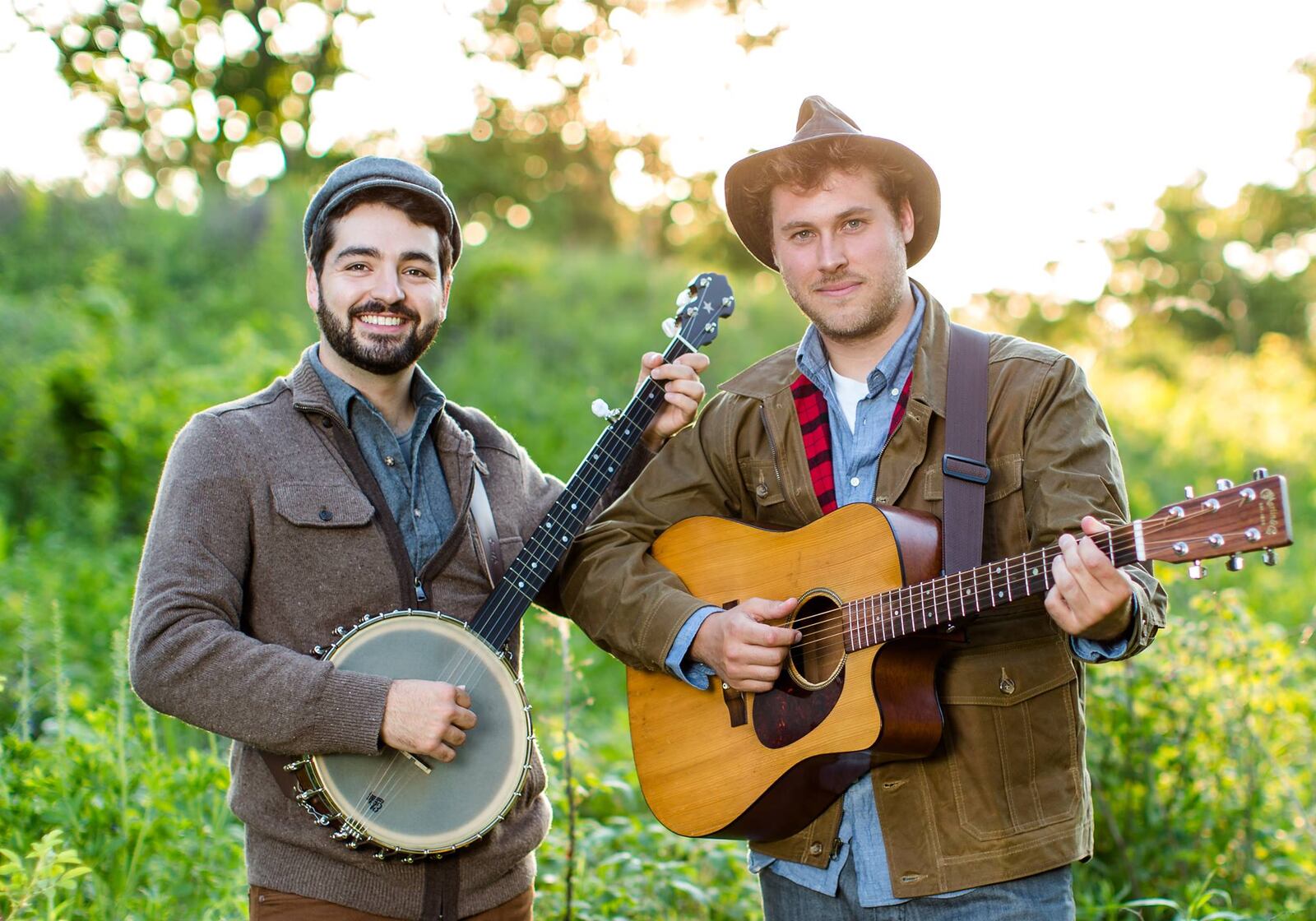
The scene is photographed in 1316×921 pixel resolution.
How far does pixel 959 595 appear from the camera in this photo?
2.50 metres

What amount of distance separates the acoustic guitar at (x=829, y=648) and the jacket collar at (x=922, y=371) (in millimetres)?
333

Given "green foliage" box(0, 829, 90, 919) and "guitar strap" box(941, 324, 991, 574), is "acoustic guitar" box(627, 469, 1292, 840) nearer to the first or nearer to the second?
"guitar strap" box(941, 324, 991, 574)

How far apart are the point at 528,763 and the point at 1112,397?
41.0ft

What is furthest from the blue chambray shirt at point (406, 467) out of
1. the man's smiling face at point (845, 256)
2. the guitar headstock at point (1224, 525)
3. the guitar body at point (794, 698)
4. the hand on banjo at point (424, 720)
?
the guitar headstock at point (1224, 525)

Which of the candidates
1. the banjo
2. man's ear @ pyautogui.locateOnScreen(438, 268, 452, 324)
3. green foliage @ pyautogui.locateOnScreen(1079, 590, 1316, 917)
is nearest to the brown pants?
the banjo

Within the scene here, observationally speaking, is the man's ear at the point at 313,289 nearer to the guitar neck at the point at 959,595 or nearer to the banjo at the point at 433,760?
the banjo at the point at 433,760

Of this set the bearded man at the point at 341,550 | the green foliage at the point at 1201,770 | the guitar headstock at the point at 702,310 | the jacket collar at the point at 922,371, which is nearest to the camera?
the bearded man at the point at 341,550

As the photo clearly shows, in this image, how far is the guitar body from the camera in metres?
2.66

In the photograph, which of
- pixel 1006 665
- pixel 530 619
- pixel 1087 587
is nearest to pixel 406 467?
pixel 1006 665

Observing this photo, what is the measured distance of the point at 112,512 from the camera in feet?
25.7

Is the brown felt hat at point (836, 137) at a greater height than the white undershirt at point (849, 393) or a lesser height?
greater

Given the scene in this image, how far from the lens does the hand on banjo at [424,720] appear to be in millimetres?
2666

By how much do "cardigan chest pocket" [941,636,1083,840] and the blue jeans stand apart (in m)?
0.13

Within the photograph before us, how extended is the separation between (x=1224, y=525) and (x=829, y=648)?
3.15 feet
